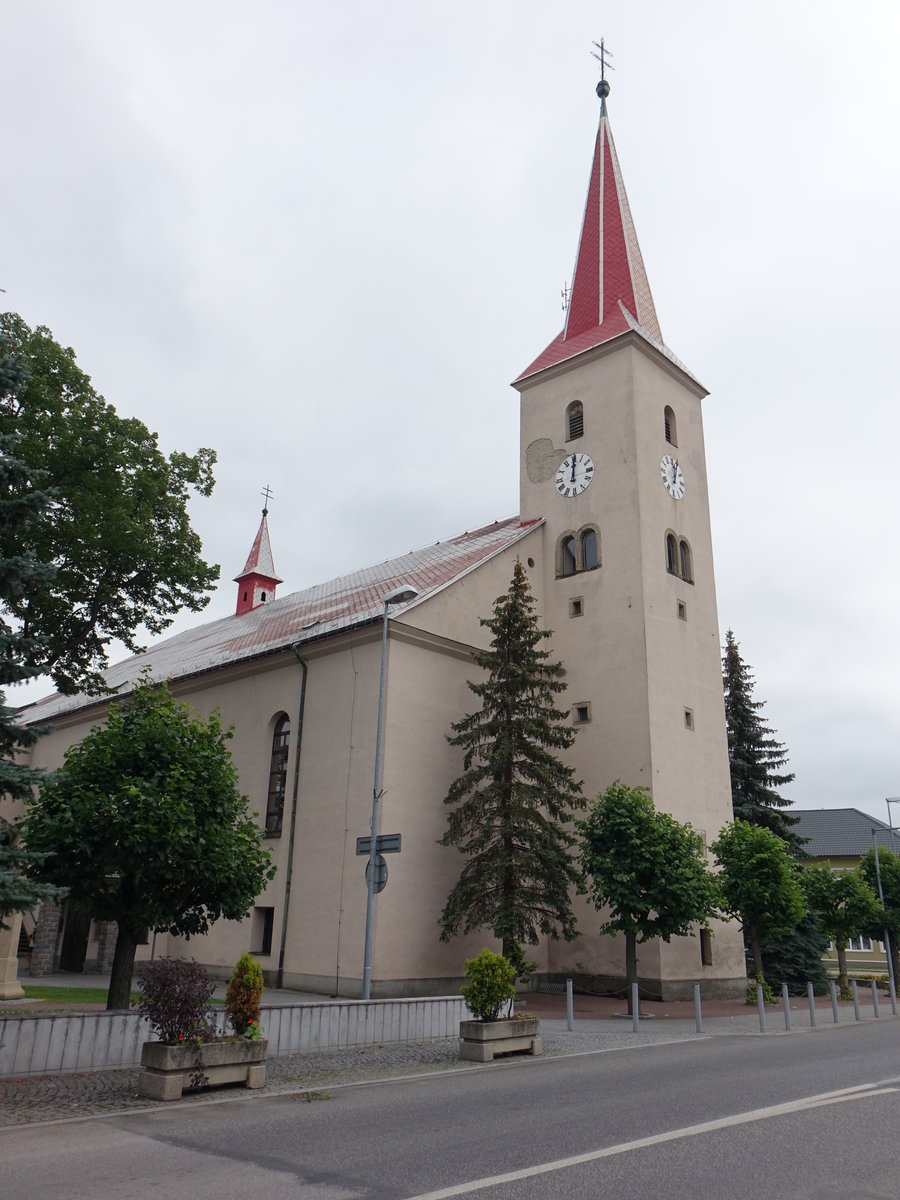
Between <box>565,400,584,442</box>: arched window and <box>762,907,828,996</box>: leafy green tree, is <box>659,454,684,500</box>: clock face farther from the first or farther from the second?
<box>762,907,828,996</box>: leafy green tree

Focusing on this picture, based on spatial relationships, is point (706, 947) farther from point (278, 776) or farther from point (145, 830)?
point (145, 830)

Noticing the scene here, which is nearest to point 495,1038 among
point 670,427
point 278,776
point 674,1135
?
point 674,1135

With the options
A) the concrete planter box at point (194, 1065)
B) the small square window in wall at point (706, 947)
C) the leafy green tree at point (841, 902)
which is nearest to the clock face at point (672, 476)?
the small square window in wall at point (706, 947)

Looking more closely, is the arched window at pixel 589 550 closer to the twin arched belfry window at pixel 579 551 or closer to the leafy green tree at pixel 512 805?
the twin arched belfry window at pixel 579 551

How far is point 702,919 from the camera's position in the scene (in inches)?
789

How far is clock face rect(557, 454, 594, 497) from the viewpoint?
28.0 metres

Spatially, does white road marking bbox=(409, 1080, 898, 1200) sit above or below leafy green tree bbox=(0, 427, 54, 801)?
below

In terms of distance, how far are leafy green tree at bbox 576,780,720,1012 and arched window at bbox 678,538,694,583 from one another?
28.6 feet

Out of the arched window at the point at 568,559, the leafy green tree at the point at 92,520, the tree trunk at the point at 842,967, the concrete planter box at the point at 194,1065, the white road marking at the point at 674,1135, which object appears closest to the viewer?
the white road marking at the point at 674,1135

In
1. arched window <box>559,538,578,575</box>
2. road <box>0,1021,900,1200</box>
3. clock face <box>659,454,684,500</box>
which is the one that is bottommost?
road <box>0,1021,900,1200</box>

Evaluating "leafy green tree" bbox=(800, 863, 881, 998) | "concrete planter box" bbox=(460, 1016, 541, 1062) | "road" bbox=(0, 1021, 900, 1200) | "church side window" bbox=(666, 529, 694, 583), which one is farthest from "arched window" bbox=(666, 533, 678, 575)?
"road" bbox=(0, 1021, 900, 1200)

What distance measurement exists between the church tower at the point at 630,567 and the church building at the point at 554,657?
7 cm

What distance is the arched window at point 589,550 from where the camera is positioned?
2692 cm

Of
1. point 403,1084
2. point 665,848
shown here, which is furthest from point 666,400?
point 403,1084
